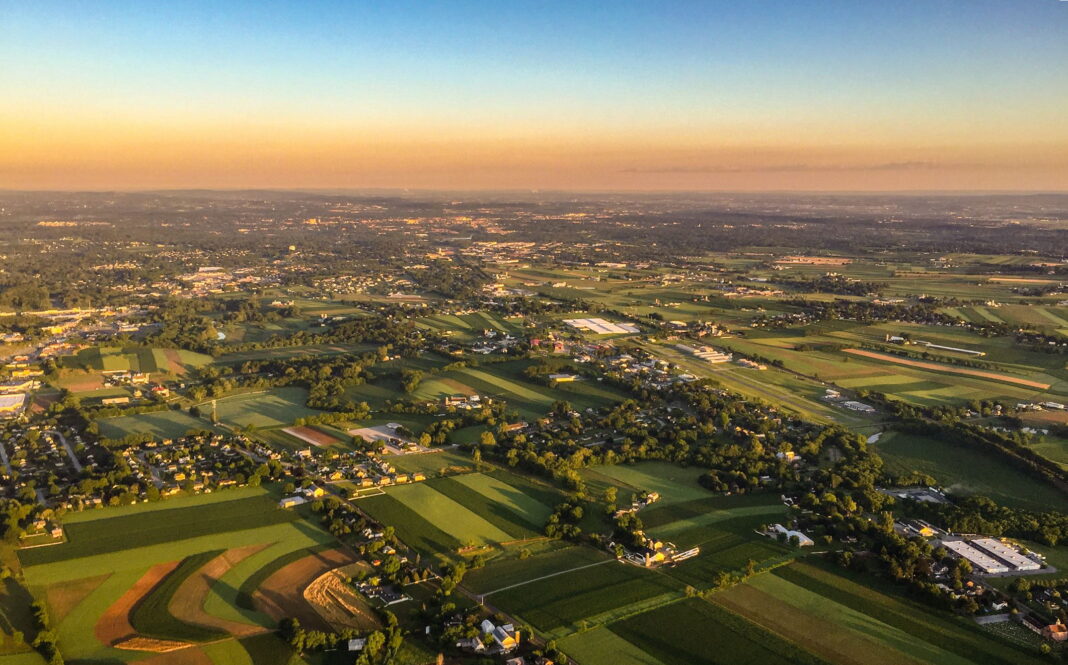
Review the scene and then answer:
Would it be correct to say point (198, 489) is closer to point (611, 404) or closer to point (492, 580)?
point (492, 580)

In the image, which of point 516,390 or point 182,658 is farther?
point 516,390

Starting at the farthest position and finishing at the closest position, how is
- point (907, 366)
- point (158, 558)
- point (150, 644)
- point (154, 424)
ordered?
point (907, 366)
point (154, 424)
point (158, 558)
point (150, 644)

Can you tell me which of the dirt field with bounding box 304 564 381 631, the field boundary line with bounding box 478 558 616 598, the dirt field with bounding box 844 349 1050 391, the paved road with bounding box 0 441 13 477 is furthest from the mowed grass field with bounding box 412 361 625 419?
the dirt field with bounding box 844 349 1050 391

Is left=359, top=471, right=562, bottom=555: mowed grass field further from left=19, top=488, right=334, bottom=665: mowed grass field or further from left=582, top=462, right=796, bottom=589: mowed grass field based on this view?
left=582, top=462, right=796, bottom=589: mowed grass field

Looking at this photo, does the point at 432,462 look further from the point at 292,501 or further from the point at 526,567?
the point at 526,567

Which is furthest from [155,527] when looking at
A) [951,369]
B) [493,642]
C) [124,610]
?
[951,369]

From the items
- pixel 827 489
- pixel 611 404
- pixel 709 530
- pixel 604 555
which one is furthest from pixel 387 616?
pixel 611 404
